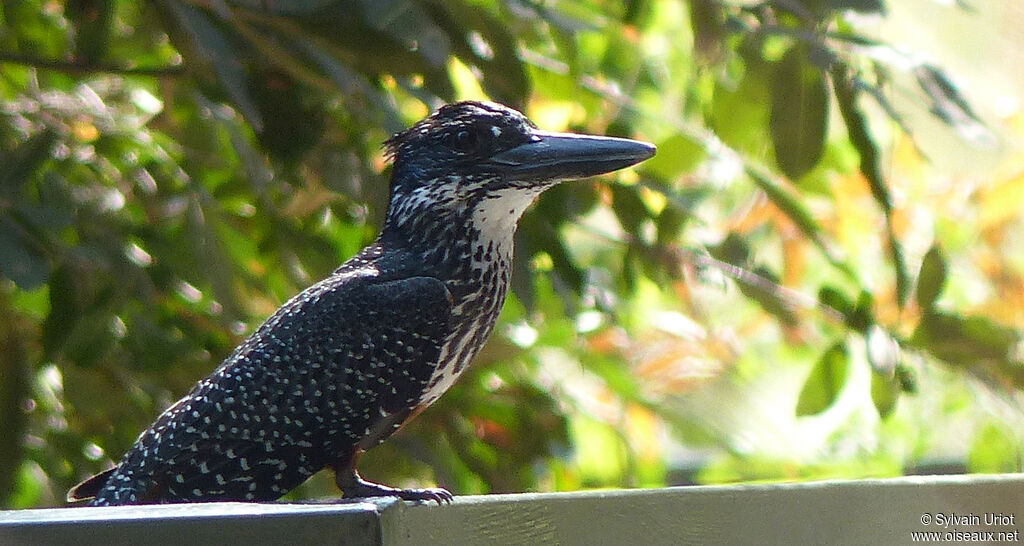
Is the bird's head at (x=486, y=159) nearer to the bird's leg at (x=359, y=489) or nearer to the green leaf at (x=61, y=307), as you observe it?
the bird's leg at (x=359, y=489)

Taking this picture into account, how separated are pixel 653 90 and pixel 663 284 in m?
1.03

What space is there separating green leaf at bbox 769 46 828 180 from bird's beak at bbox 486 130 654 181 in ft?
2.62

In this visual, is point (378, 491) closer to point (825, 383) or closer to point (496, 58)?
point (496, 58)

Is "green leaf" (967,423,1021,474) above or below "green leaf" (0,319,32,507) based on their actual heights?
below

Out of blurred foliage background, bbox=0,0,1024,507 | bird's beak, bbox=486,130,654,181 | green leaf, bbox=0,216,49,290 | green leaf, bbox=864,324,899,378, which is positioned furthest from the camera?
green leaf, bbox=864,324,899,378

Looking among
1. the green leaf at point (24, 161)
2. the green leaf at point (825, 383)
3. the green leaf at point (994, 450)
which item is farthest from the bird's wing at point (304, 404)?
the green leaf at point (994, 450)

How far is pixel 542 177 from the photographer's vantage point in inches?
72.2

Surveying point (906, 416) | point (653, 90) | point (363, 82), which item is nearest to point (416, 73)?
point (363, 82)

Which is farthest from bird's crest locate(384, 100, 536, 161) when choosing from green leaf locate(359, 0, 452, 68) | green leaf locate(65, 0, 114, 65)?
green leaf locate(65, 0, 114, 65)

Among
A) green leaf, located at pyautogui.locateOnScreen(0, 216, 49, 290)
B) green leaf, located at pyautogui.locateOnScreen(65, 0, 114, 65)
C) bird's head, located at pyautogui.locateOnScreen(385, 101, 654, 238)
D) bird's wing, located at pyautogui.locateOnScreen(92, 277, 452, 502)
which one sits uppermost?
green leaf, located at pyautogui.locateOnScreen(65, 0, 114, 65)

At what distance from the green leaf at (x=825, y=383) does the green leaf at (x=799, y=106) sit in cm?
49

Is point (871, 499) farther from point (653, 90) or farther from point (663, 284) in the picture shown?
point (653, 90)

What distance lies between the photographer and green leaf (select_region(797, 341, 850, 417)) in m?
2.72

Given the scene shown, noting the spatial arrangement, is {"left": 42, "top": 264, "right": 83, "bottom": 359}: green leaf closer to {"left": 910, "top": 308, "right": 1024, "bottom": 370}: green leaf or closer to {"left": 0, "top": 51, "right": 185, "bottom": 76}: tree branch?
{"left": 0, "top": 51, "right": 185, "bottom": 76}: tree branch
